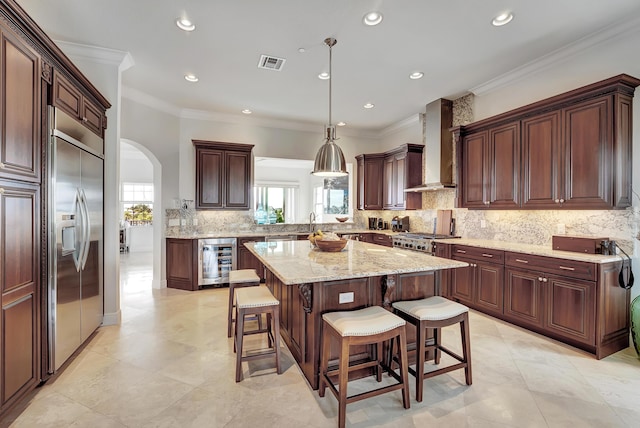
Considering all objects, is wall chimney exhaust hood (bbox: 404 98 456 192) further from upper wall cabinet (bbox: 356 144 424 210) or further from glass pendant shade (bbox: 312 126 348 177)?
glass pendant shade (bbox: 312 126 348 177)

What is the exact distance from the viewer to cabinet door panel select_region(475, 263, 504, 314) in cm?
355

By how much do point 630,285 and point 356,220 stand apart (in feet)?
15.0

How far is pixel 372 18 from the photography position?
2803mm

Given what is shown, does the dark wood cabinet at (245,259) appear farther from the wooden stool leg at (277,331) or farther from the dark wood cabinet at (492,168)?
the dark wood cabinet at (492,168)

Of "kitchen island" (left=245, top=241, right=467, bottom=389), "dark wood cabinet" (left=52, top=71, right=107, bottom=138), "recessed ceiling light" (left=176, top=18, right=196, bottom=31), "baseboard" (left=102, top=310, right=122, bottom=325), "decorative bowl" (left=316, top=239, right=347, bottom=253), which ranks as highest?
"recessed ceiling light" (left=176, top=18, right=196, bottom=31)

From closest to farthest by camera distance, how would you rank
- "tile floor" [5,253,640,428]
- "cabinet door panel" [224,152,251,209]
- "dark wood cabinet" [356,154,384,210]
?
1. "tile floor" [5,253,640,428]
2. "cabinet door panel" [224,152,251,209]
3. "dark wood cabinet" [356,154,384,210]

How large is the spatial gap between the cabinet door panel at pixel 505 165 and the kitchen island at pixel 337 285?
1.88 meters

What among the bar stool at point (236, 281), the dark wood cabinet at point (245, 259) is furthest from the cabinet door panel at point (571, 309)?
the dark wood cabinet at point (245, 259)

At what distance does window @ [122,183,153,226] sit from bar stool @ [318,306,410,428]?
31.0ft

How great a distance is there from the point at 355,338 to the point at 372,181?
15.9ft

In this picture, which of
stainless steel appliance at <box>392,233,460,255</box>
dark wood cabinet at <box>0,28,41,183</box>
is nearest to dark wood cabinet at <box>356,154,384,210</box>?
stainless steel appliance at <box>392,233,460,255</box>

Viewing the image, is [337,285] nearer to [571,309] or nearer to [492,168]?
[571,309]

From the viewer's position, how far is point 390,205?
6.06 metres

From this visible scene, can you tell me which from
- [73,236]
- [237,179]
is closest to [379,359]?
[73,236]
